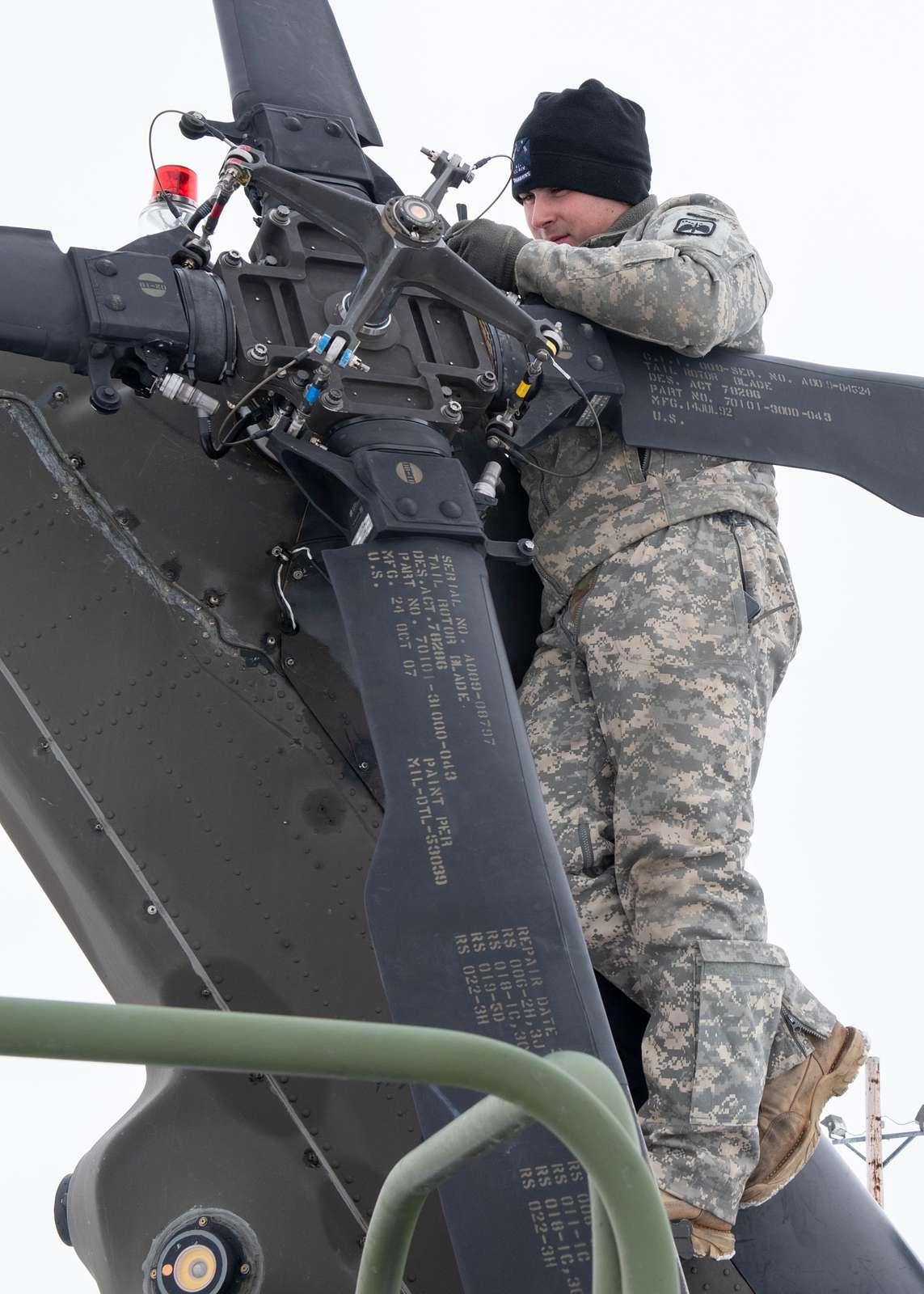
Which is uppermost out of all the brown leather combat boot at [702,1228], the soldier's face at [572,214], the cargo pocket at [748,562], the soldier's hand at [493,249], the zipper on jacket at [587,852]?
the soldier's face at [572,214]

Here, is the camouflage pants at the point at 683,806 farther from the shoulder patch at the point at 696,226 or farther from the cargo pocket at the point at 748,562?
the shoulder patch at the point at 696,226

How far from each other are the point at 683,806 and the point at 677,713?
0.24m

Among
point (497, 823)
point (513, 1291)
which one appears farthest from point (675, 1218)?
point (497, 823)

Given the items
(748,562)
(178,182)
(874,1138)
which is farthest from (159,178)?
(874,1138)

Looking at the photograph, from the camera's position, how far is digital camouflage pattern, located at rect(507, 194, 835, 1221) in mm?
3416

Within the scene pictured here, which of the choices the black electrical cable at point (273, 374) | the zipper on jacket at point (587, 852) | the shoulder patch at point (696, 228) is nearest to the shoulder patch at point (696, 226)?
the shoulder patch at point (696, 228)

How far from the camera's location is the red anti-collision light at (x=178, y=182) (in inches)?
173

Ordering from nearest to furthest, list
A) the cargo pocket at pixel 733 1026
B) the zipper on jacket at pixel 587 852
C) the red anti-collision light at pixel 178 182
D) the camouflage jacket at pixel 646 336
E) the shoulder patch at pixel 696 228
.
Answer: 1. the cargo pocket at pixel 733 1026
2. the zipper on jacket at pixel 587 852
3. the camouflage jacket at pixel 646 336
4. the shoulder patch at pixel 696 228
5. the red anti-collision light at pixel 178 182

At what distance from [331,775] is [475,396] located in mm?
1040

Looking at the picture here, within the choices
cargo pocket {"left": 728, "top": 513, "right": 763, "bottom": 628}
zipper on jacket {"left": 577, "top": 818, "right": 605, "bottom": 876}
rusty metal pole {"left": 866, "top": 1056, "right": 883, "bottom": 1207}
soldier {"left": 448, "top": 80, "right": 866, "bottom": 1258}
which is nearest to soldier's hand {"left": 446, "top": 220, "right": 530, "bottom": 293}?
soldier {"left": 448, "top": 80, "right": 866, "bottom": 1258}

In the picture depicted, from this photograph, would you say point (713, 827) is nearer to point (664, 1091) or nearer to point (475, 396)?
point (664, 1091)

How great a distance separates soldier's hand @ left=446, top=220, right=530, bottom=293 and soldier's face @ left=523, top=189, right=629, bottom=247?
1.82ft

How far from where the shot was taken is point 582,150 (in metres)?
4.54

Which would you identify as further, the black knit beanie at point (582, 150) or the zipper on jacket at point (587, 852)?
the black knit beanie at point (582, 150)
